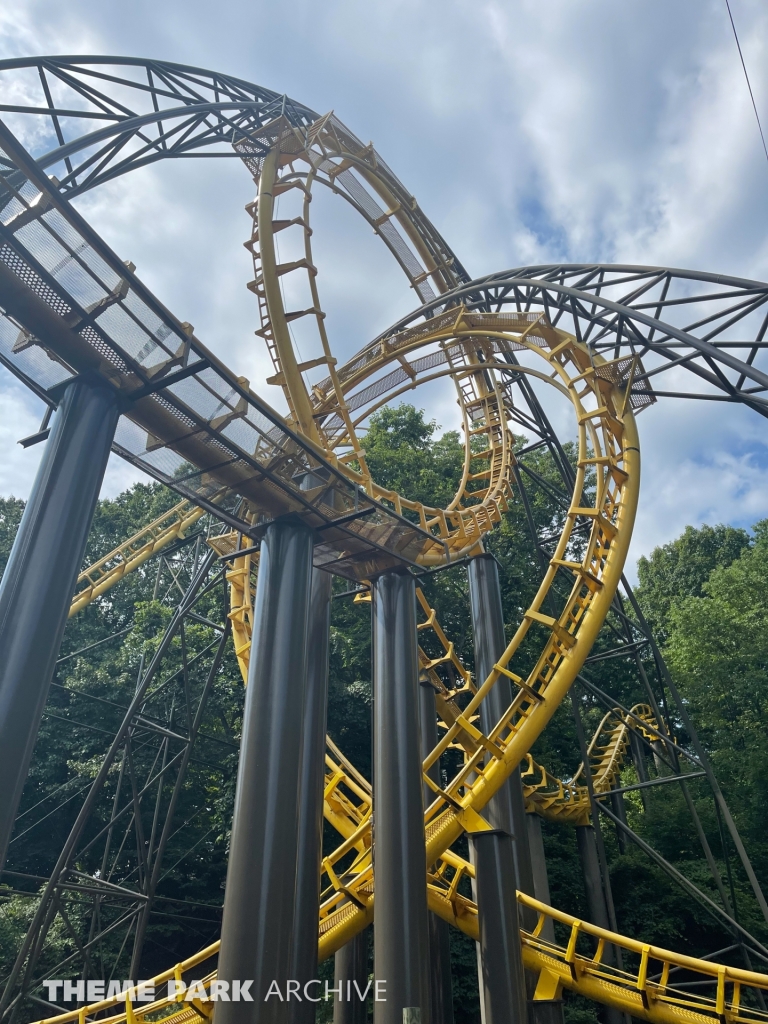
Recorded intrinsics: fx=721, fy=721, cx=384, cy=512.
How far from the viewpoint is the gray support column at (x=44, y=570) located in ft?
12.4

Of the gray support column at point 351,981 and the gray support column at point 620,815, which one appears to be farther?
the gray support column at point 620,815

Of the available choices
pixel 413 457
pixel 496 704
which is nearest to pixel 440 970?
pixel 496 704

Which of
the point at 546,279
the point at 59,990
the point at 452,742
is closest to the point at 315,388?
A: the point at 546,279

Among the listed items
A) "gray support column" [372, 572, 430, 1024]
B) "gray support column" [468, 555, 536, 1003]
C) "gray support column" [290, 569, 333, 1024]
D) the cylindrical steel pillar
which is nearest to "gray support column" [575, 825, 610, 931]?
"gray support column" [468, 555, 536, 1003]

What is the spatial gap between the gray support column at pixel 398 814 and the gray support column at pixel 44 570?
3.90 meters

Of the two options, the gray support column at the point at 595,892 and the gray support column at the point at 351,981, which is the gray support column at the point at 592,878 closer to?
the gray support column at the point at 595,892

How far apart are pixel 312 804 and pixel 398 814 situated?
2.73ft

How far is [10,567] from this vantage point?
13.9 feet

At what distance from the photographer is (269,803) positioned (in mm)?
5211

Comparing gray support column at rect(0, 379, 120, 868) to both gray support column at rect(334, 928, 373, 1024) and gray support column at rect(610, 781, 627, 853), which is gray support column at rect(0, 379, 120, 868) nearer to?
gray support column at rect(334, 928, 373, 1024)

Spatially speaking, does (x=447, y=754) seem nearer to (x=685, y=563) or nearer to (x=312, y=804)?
(x=312, y=804)

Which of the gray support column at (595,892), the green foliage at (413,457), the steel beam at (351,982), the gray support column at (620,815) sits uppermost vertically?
the green foliage at (413,457)

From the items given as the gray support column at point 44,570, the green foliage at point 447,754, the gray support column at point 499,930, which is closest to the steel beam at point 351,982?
the gray support column at point 499,930

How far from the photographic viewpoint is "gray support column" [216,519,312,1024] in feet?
15.6
